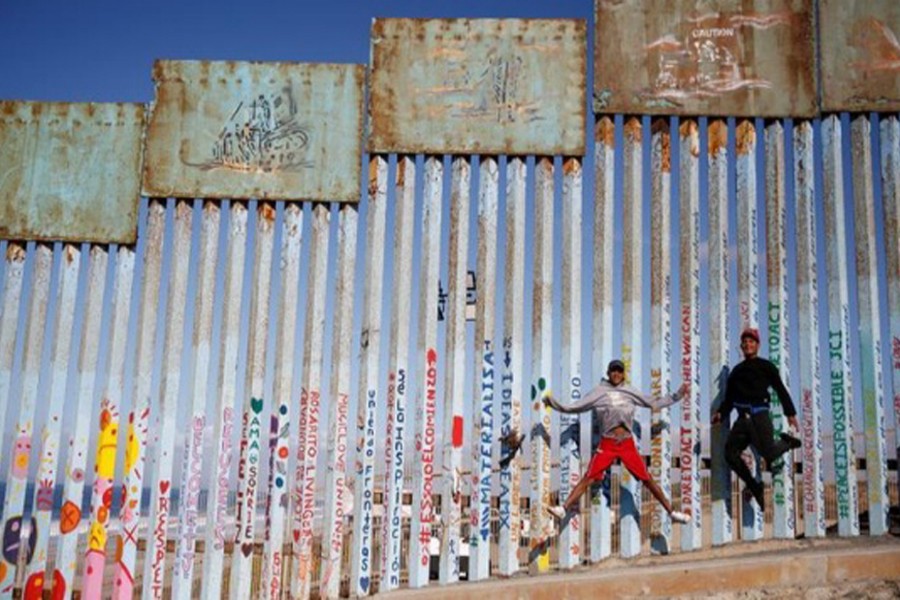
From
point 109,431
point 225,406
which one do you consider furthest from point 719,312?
point 109,431

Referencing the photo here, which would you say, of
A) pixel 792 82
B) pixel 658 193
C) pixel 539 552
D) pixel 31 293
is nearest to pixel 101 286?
pixel 31 293

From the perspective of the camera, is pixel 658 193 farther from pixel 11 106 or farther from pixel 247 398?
pixel 11 106

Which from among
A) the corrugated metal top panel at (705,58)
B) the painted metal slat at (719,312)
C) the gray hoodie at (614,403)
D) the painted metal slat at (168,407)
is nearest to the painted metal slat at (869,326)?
the corrugated metal top panel at (705,58)

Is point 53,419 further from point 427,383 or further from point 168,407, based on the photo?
point 427,383

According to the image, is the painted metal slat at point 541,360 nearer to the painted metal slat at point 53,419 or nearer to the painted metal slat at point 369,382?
the painted metal slat at point 369,382

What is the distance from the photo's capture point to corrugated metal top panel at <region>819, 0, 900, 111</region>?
10.6m

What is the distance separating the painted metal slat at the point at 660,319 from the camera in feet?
32.3

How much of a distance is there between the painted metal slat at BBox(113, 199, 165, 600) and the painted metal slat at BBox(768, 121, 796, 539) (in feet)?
23.2

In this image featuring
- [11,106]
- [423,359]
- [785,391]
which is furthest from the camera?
[11,106]

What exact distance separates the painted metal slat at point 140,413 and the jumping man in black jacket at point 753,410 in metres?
6.62

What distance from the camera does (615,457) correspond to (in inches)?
374

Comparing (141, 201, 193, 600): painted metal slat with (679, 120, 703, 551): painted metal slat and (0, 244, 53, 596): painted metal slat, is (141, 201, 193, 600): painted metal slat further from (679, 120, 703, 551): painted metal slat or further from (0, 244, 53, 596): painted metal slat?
(679, 120, 703, 551): painted metal slat

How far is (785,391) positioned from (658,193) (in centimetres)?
267

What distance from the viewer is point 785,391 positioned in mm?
9531
